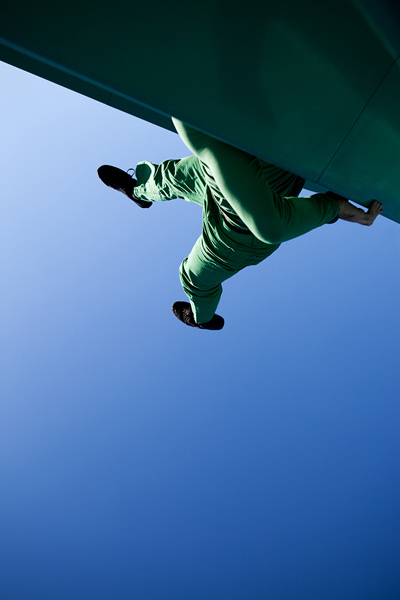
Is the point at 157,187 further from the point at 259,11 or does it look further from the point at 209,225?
the point at 259,11

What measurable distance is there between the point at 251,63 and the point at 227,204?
2.70 feet

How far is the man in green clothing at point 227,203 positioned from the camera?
1561 mm

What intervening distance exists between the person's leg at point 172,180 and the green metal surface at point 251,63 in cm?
81

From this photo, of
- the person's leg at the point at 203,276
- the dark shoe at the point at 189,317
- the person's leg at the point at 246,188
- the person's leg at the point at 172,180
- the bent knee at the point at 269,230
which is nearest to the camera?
the person's leg at the point at 246,188

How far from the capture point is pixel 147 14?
3.55 ft

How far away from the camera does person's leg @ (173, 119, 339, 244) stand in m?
1.53

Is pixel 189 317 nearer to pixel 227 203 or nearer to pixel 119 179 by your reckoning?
pixel 119 179

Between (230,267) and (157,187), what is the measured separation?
69 cm

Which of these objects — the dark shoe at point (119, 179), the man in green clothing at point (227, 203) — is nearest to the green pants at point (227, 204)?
the man in green clothing at point (227, 203)

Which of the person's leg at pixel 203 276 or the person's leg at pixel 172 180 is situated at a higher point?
the person's leg at pixel 172 180

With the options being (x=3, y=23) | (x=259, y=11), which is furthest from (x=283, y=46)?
(x=3, y=23)

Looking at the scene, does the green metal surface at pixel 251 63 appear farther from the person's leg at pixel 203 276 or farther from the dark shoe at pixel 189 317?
the dark shoe at pixel 189 317

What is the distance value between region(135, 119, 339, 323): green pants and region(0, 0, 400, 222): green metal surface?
0.15 metres

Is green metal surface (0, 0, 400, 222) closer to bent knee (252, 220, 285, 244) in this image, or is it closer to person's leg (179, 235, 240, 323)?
bent knee (252, 220, 285, 244)
